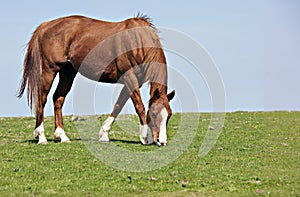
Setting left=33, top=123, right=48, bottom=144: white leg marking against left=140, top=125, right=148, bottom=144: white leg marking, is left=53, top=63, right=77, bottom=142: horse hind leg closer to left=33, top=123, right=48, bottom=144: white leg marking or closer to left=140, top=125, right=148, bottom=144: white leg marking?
left=33, top=123, right=48, bottom=144: white leg marking

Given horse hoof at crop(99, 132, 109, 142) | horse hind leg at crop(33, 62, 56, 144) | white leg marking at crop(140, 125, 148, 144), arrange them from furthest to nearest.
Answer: horse hind leg at crop(33, 62, 56, 144)
horse hoof at crop(99, 132, 109, 142)
white leg marking at crop(140, 125, 148, 144)

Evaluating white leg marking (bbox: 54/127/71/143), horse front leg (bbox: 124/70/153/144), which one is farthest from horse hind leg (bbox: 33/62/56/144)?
horse front leg (bbox: 124/70/153/144)

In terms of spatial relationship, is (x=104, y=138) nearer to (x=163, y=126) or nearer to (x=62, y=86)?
(x=163, y=126)

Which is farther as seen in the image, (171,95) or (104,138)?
(104,138)

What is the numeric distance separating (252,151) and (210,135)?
11.8 ft

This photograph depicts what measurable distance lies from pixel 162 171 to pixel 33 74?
5990 mm

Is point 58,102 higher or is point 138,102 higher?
point 138,102

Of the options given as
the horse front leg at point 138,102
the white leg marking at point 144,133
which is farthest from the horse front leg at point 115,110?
the white leg marking at point 144,133

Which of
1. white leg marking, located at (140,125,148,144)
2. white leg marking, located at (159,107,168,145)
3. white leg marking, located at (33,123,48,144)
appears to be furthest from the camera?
white leg marking, located at (33,123,48,144)

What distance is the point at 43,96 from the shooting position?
14.7 metres

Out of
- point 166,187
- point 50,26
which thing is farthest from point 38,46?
point 166,187

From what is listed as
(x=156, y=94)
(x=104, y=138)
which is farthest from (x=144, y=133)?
(x=104, y=138)

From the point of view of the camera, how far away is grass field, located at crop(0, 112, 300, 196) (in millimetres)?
8539

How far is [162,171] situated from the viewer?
10156 mm
